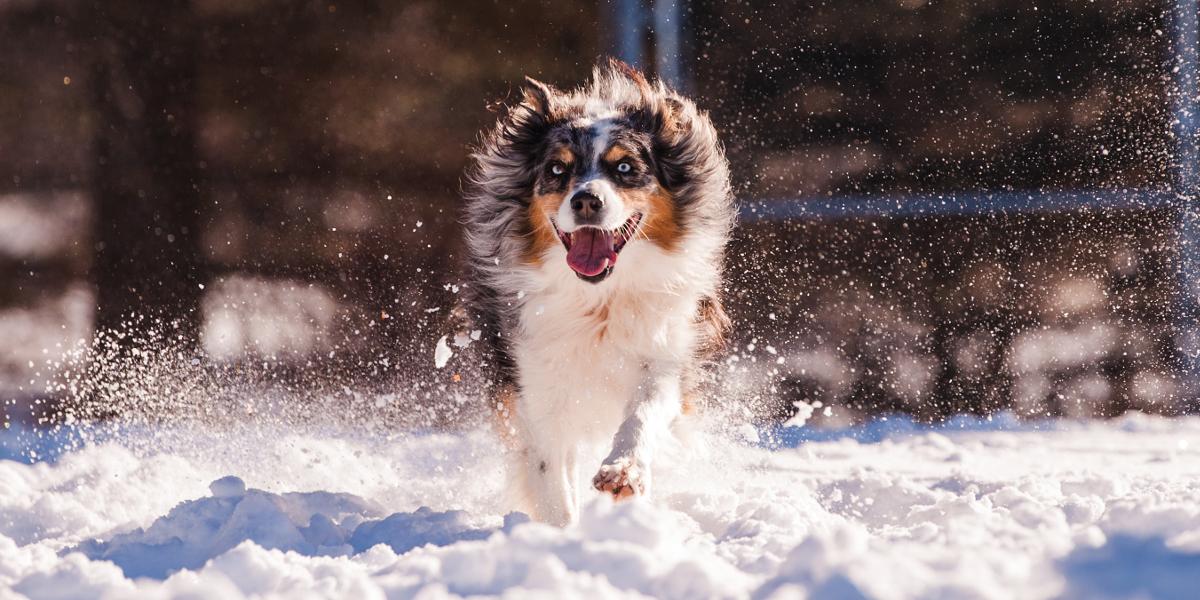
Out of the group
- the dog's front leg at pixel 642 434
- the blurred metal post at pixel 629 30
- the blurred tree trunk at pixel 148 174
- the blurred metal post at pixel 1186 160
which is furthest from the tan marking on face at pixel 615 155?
the blurred metal post at pixel 1186 160

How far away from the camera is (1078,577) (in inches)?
72.1

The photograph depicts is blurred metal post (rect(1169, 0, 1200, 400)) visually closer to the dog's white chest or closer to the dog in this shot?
the dog

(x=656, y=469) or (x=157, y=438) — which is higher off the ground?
(x=157, y=438)

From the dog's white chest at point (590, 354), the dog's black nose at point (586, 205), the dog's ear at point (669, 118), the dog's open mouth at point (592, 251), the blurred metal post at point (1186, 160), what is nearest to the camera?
the dog's black nose at point (586, 205)

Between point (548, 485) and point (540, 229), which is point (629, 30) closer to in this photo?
point (540, 229)

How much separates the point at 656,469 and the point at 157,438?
253 cm

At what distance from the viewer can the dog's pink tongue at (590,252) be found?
3.31 metres

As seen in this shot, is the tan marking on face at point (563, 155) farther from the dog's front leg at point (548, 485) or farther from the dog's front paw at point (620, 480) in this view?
the dog's front paw at point (620, 480)

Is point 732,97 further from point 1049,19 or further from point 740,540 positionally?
point 740,540

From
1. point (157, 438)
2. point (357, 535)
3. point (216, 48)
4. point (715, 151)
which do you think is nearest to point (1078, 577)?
point (357, 535)

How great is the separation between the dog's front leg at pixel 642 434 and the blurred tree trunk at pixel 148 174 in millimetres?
3804

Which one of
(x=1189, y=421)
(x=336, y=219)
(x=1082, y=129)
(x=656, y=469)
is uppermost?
(x=1082, y=129)

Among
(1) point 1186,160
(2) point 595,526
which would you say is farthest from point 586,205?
(1) point 1186,160

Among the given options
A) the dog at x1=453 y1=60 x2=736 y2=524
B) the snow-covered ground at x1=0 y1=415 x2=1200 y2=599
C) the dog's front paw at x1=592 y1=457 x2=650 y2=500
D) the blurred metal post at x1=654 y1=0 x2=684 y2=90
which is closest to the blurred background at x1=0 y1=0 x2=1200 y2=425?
the blurred metal post at x1=654 y1=0 x2=684 y2=90
